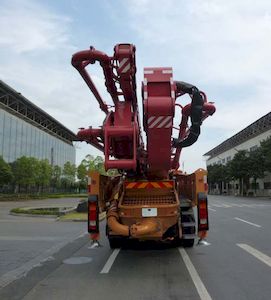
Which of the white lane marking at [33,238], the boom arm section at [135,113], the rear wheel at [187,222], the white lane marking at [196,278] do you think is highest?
the boom arm section at [135,113]

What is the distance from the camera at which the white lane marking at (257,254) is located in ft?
32.7

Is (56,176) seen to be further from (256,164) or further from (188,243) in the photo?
(188,243)

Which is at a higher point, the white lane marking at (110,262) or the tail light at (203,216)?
the tail light at (203,216)

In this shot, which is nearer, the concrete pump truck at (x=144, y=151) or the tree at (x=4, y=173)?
the concrete pump truck at (x=144, y=151)

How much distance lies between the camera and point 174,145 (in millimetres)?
9414

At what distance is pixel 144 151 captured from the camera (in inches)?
368

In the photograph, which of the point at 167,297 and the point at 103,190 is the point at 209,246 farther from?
the point at 167,297

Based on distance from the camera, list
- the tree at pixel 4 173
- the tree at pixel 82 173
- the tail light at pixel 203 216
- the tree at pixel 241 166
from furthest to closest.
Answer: the tree at pixel 241 166 → the tree at pixel 82 173 → the tree at pixel 4 173 → the tail light at pixel 203 216

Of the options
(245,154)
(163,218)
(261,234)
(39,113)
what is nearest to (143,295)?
(163,218)

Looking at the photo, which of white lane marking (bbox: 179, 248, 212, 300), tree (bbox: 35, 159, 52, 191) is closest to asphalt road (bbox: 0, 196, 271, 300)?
white lane marking (bbox: 179, 248, 212, 300)

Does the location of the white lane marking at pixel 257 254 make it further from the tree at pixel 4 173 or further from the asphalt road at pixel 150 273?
the tree at pixel 4 173

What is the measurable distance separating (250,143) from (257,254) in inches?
3718

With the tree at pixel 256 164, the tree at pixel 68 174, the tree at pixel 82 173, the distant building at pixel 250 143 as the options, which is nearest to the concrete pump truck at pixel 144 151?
the tree at pixel 82 173

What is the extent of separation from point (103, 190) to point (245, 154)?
77.5 metres
